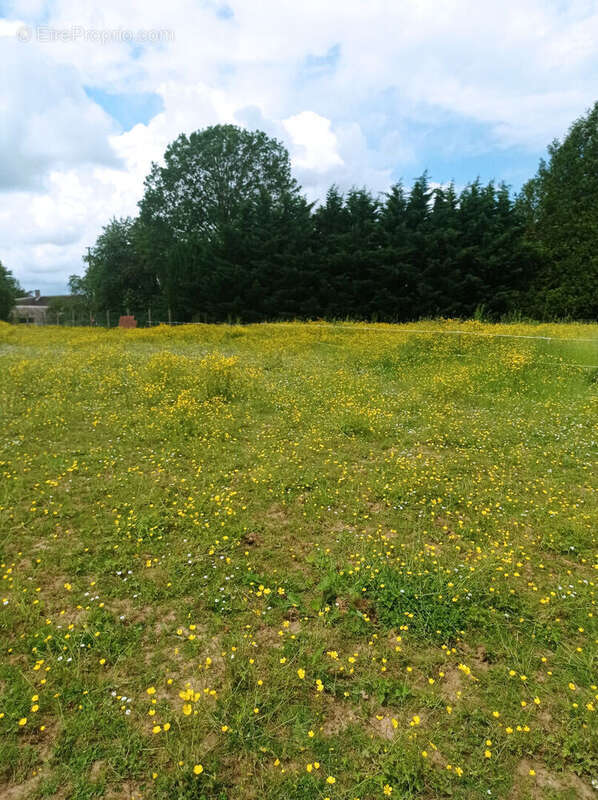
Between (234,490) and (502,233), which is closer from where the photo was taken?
(234,490)

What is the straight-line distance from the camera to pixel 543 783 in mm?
2199

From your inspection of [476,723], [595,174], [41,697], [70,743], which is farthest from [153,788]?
[595,174]

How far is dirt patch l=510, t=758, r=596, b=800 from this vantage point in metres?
2.15

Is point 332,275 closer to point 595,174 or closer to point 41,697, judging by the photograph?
point 595,174

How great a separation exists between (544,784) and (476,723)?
37 centimetres

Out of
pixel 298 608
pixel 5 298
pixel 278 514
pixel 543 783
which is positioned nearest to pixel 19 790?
pixel 298 608

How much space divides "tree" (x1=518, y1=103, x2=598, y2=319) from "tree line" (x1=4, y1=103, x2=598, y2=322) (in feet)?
0.22

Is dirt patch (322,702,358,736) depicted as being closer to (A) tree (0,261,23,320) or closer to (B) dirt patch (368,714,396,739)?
(B) dirt patch (368,714,396,739)

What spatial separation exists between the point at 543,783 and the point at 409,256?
26.0 metres

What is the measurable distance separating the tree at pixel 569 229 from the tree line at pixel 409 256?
2.6 inches

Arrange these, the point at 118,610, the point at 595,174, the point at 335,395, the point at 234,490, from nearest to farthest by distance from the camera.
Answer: the point at 118,610 < the point at 234,490 < the point at 335,395 < the point at 595,174

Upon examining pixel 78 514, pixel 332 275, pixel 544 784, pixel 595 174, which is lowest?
pixel 544 784

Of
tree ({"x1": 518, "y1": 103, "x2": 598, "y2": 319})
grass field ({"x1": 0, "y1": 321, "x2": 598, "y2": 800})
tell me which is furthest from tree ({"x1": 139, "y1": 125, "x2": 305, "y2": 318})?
grass field ({"x1": 0, "y1": 321, "x2": 598, "y2": 800})

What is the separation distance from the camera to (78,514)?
4598 mm
